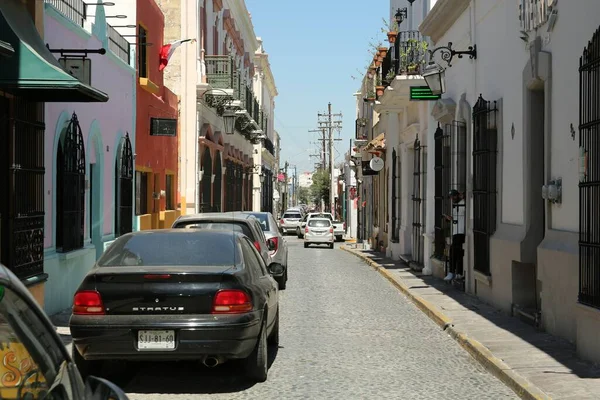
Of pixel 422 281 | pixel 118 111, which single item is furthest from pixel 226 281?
pixel 422 281

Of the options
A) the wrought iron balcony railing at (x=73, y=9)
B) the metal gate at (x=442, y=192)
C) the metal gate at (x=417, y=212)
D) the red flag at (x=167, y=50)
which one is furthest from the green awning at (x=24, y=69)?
the metal gate at (x=417, y=212)

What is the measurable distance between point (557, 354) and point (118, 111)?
11.1 metres

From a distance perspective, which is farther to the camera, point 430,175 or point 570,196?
point 430,175

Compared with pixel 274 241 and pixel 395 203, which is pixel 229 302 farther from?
pixel 395 203

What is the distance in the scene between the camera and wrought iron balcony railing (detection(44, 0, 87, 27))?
1420 cm

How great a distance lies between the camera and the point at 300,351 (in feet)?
35.3

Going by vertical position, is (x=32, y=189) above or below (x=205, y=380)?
above

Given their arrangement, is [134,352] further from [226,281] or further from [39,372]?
[39,372]

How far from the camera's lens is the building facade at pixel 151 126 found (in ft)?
68.0

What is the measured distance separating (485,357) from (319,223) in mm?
32276

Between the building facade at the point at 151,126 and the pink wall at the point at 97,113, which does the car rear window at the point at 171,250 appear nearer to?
the pink wall at the point at 97,113

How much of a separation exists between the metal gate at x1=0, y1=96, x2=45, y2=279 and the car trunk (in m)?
3.71

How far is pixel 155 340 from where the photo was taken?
25.8ft

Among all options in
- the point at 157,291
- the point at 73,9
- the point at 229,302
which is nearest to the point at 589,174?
the point at 229,302
